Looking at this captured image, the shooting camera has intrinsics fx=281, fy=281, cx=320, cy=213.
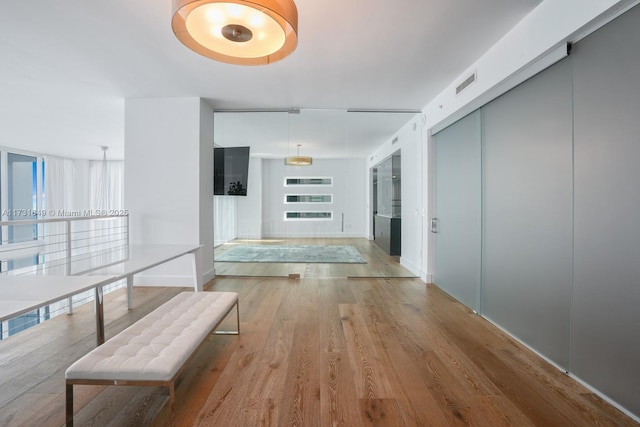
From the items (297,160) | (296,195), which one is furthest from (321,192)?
(297,160)

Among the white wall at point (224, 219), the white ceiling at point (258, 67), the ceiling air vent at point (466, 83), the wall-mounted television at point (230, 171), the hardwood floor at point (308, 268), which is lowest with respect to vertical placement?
the hardwood floor at point (308, 268)

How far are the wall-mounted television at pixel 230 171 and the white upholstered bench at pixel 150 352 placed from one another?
2748mm

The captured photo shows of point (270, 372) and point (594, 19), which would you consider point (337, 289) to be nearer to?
point (270, 372)

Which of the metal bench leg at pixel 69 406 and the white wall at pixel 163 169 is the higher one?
the white wall at pixel 163 169

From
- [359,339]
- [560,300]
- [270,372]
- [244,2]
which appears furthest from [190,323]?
[560,300]

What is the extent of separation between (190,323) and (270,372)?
663 millimetres

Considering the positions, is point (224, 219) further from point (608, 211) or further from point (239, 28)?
point (608, 211)

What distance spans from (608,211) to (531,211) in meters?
0.65

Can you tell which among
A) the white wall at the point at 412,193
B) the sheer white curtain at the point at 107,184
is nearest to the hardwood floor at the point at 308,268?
the white wall at the point at 412,193

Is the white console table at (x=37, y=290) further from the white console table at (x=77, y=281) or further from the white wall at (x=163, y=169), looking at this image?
the white wall at (x=163, y=169)

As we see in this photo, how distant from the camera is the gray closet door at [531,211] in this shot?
204 centimetres

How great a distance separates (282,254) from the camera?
481cm

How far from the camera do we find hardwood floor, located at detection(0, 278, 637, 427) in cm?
159

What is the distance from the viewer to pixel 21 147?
707 centimetres
